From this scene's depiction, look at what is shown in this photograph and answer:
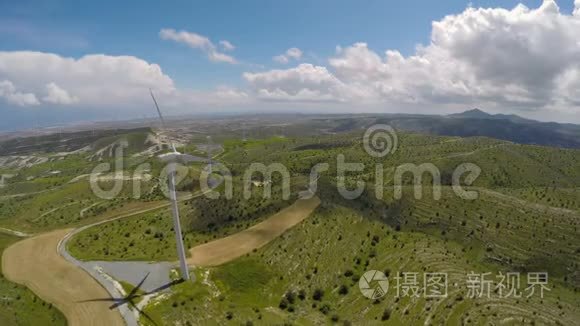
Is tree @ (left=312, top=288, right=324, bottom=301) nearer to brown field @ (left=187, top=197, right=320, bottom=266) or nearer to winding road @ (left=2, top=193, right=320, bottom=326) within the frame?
brown field @ (left=187, top=197, right=320, bottom=266)

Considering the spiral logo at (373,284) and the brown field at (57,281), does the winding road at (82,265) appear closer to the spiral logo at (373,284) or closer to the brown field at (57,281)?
the brown field at (57,281)

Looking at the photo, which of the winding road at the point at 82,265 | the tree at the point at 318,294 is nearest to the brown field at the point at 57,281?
the winding road at the point at 82,265

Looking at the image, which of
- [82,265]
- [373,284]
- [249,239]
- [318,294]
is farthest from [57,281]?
[373,284]

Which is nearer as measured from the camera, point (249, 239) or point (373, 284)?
point (373, 284)

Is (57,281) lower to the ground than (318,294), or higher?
higher

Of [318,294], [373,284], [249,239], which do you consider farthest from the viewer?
[249,239]

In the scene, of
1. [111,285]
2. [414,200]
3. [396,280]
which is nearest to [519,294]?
[396,280]

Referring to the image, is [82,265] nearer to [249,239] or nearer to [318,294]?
[249,239]
